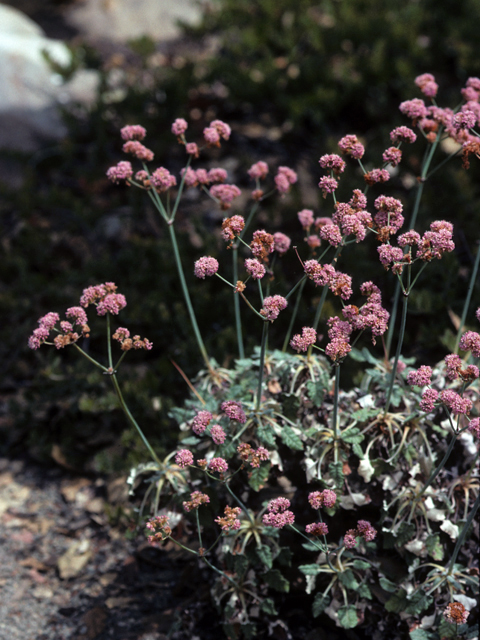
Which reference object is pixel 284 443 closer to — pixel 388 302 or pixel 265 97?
pixel 388 302

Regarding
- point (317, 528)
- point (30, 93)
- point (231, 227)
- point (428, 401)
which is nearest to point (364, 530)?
point (317, 528)

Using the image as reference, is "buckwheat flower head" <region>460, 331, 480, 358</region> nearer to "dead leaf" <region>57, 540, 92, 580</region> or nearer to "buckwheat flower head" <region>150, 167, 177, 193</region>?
"buckwheat flower head" <region>150, 167, 177, 193</region>

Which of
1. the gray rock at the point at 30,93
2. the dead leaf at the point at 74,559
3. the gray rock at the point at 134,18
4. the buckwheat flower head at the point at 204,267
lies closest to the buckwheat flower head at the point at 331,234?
the buckwheat flower head at the point at 204,267

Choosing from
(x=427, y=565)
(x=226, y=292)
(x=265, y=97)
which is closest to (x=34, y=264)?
(x=226, y=292)

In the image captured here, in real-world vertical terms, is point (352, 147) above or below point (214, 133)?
below

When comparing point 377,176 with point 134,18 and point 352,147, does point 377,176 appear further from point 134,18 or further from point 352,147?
point 134,18
